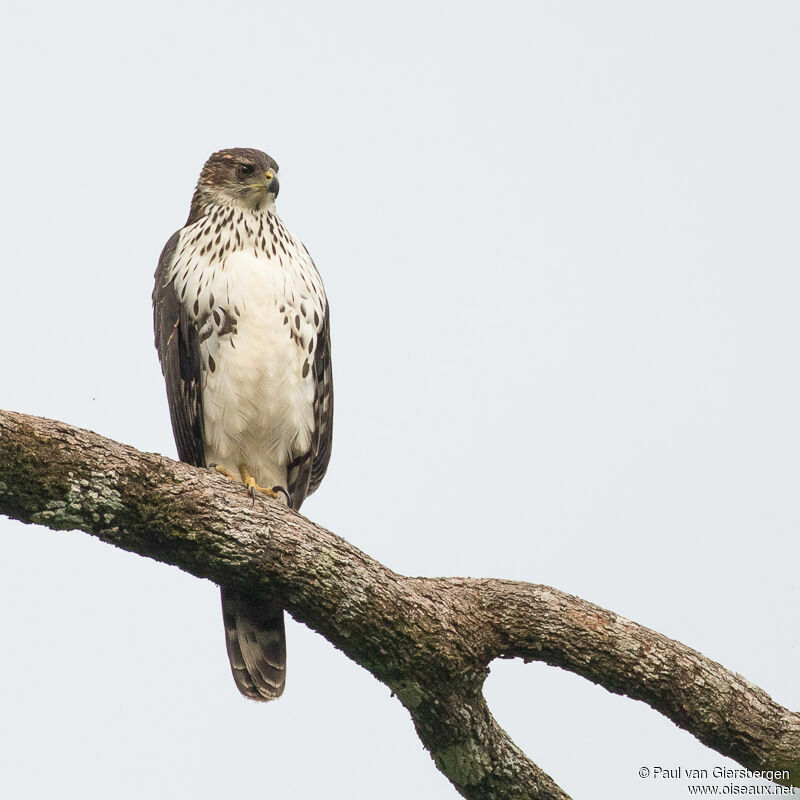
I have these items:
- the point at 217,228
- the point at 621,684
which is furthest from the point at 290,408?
the point at 621,684

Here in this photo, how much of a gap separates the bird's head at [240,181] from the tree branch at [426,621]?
2391 mm

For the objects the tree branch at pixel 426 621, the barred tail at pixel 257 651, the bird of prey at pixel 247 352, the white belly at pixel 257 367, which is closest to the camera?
the tree branch at pixel 426 621

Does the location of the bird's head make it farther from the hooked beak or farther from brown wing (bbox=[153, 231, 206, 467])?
brown wing (bbox=[153, 231, 206, 467])

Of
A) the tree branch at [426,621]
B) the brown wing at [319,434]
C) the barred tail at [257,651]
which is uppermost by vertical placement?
the brown wing at [319,434]

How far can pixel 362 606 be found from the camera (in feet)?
13.2

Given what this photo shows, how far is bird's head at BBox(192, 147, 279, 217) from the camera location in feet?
19.9

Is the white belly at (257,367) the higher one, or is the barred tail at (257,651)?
the white belly at (257,367)

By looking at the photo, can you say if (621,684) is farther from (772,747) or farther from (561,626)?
(772,747)

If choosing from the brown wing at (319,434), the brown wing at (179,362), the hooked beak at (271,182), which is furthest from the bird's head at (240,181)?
the brown wing at (319,434)

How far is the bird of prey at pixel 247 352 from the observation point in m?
5.37

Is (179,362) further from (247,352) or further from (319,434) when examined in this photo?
(319,434)

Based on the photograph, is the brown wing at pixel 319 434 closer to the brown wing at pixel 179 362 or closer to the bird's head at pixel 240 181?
the brown wing at pixel 179 362

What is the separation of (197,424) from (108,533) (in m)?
2.13

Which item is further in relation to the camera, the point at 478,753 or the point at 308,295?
the point at 308,295
